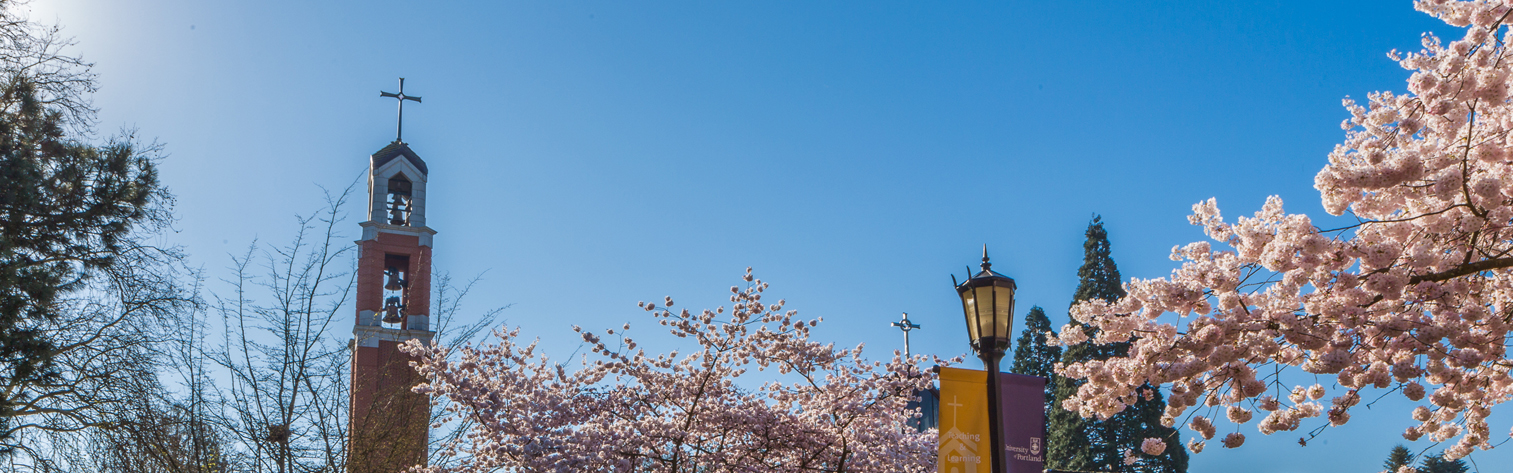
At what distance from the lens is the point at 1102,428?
116ft

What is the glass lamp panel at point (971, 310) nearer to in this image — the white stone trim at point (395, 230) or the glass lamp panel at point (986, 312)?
the glass lamp panel at point (986, 312)

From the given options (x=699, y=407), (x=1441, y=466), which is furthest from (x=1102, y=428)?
(x=699, y=407)

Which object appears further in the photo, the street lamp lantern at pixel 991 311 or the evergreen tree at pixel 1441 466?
the evergreen tree at pixel 1441 466

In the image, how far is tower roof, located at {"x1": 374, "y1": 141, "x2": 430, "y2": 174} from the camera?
26547 mm

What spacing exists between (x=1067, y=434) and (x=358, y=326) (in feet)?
77.5

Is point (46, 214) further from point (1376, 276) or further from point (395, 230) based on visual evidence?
point (1376, 276)

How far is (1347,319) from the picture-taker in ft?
19.7

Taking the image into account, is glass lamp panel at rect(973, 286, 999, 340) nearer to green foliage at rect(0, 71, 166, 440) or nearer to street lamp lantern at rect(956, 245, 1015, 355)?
street lamp lantern at rect(956, 245, 1015, 355)

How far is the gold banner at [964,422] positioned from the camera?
8.65 meters

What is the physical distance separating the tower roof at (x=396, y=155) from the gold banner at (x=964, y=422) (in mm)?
21179

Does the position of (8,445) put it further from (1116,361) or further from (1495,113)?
(1495,113)

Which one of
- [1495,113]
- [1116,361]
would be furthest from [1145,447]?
[1495,113]

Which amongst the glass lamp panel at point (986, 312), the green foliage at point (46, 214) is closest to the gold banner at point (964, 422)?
the glass lamp panel at point (986, 312)

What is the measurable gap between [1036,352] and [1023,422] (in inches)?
1208
